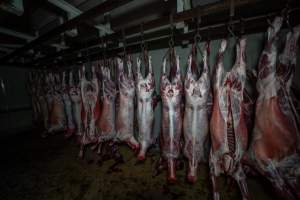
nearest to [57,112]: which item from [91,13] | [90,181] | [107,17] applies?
[90,181]

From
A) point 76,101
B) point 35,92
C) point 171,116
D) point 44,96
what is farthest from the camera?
point 35,92

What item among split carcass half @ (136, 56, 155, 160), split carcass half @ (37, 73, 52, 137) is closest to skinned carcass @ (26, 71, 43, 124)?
split carcass half @ (37, 73, 52, 137)

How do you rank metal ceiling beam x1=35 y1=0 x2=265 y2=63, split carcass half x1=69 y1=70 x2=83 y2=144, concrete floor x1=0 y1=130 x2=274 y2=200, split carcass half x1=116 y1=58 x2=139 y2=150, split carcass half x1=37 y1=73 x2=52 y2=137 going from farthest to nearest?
split carcass half x1=37 y1=73 x2=52 y2=137 → split carcass half x1=69 y1=70 x2=83 y2=144 → split carcass half x1=116 y1=58 x2=139 y2=150 → concrete floor x1=0 y1=130 x2=274 y2=200 → metal ceiling beam x1=35 y1=0 x2=265 y2=63

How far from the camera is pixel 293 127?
4.27 feet

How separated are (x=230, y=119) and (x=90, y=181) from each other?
194cm

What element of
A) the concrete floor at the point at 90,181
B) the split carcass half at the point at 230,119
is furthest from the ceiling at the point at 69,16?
the concrete floor at the point at 90,181

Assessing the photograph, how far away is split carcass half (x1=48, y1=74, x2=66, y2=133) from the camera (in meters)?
3.19

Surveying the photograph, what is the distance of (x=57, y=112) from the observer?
10.5ft

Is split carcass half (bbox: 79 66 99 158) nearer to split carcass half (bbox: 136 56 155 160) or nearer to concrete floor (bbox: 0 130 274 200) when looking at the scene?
concrete floor (bbox: 0 130 274 200)

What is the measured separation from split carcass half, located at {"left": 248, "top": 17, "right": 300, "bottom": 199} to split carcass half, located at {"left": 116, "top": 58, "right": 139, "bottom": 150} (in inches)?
57.3

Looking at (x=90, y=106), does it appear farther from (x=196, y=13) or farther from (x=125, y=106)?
(x=196, y=13)

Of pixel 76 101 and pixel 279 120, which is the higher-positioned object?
pixel 76 101

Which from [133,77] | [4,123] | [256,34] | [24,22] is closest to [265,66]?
[256,34]

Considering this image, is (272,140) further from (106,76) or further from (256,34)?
(106,76)
